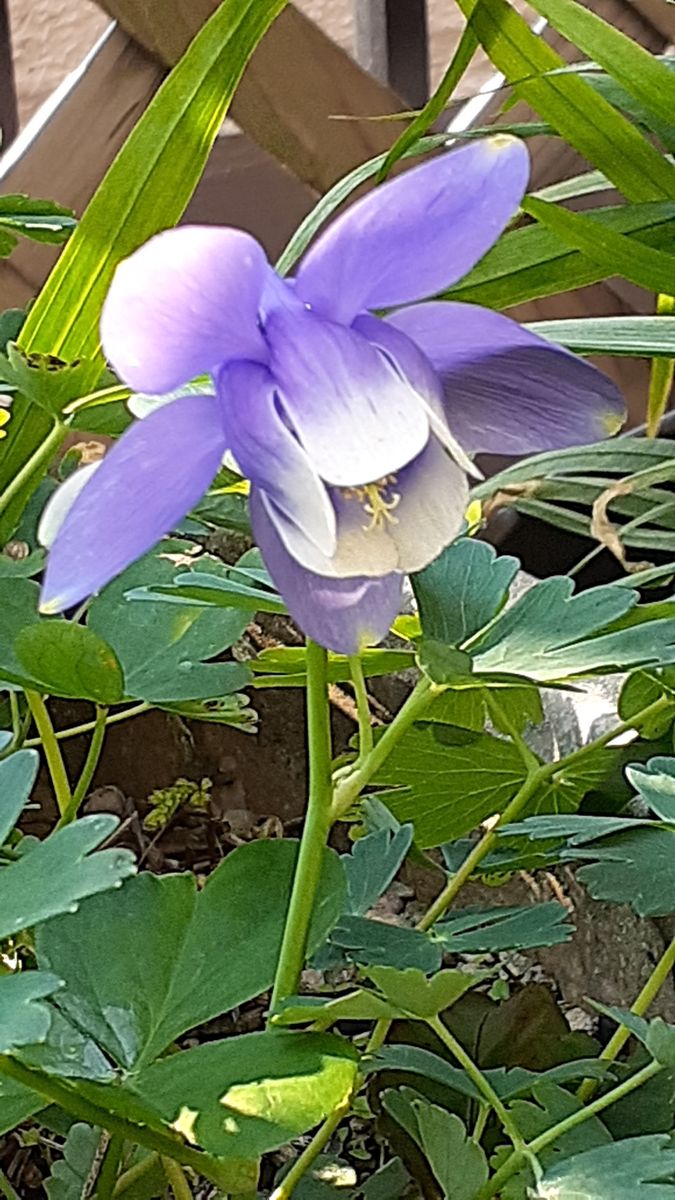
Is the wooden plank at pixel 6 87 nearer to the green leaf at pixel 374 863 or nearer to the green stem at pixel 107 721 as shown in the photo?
the green stem at pixel 107 721

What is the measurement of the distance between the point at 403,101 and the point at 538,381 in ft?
3.61

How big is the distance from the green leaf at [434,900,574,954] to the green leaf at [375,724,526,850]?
0.25 feet

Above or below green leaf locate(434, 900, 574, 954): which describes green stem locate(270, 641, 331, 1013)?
above

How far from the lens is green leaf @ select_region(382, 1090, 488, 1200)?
0.38 m

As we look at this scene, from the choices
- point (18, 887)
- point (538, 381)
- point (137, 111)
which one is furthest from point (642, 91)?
point (137, 111)

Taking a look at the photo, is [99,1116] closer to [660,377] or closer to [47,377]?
[47,377]

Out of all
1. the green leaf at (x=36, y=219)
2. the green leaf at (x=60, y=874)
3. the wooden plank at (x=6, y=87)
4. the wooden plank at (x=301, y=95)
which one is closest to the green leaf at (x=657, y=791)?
the green leaf at (x=60, y=874)

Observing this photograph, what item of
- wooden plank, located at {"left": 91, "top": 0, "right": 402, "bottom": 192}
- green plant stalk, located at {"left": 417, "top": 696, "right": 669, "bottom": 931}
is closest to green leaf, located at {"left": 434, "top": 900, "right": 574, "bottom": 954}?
green plant stalk, located at {"left": 417, "top": 696, "right": 669, "bottom": 931}

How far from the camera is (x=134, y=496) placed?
247mm

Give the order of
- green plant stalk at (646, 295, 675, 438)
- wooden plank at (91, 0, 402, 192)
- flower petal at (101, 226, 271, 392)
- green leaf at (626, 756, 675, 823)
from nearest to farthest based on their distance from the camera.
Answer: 1. flower petal at (101, 226, 271, 392)
2. green leaf at (626, 756, 675, 823)
3. green plant stalk at (646, 295, 675, 438)
4. wooden plank at (91, 0, 402, 192)

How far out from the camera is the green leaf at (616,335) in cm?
40

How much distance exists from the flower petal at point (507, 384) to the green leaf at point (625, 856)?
173mm

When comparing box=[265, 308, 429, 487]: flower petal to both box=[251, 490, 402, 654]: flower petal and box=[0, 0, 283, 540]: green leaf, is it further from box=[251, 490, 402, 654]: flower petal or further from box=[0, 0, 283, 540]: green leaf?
box=[0, 0, 283, 540]: green leaf

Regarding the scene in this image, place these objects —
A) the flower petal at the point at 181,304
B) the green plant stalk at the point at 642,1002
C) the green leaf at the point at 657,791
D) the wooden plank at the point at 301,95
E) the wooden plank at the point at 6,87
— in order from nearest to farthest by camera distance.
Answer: the flower petal at the point at 181,304
the green leaf at the point at 657,791
the green plant stalk at the point at 642,1002
the wooden plank at the point at 301,95
the wooden plank at the point at 6,87
